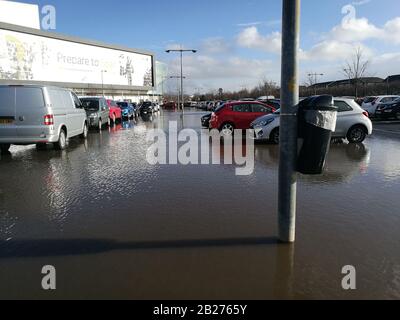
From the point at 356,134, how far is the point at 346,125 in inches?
22.9

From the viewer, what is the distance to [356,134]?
1281 centimetres

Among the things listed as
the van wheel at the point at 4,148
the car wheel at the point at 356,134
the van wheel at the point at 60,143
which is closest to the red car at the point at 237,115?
the car wheel at the point at 356,134

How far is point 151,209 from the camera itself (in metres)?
5.60

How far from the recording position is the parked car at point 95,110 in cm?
2006

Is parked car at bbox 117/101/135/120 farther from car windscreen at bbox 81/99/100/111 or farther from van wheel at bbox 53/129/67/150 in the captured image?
van wheel at bbox 53/129/67/150

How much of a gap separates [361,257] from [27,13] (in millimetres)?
99674

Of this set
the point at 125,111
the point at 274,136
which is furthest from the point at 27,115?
the point at 125,111

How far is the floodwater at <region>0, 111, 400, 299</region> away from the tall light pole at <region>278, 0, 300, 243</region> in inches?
13.6

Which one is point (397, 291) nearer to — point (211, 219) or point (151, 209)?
point (211, 219)

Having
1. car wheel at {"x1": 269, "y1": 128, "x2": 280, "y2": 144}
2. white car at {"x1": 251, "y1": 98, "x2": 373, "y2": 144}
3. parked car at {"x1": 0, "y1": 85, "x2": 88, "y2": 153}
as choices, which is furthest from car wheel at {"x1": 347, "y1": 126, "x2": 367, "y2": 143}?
parked car at {"x1": 0, "y1": 85, "x2": 88, "y2": 153}

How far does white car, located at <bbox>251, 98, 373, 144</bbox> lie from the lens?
41.1 feet

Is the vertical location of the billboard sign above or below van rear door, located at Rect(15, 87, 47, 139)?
above

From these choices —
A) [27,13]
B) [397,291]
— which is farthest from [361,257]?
[27,13]

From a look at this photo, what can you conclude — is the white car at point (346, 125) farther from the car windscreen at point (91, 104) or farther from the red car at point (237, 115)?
the car windscreen at point (91, 104)
